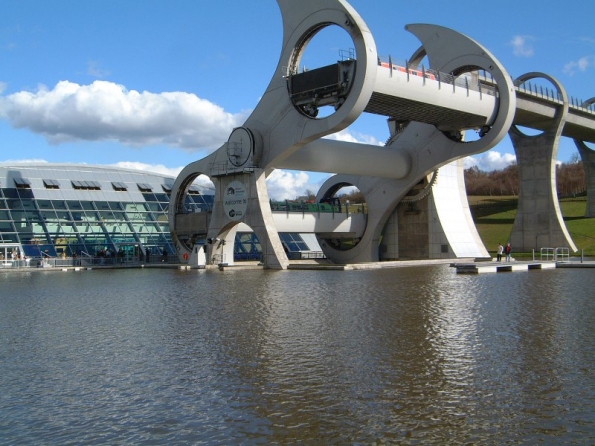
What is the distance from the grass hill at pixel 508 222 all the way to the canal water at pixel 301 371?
3507 centimetres

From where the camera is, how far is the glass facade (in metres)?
47.5

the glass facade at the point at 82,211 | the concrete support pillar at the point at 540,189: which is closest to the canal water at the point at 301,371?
the glass facade at the point at 82,211

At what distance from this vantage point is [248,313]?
1822 centimetres

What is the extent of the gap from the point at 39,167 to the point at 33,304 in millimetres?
35201

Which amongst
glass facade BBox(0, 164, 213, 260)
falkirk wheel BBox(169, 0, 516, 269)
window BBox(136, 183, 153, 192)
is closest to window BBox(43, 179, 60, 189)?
glass facade BBox(0, 164, 213, 260)

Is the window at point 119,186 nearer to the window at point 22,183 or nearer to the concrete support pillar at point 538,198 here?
the window at point 22,183

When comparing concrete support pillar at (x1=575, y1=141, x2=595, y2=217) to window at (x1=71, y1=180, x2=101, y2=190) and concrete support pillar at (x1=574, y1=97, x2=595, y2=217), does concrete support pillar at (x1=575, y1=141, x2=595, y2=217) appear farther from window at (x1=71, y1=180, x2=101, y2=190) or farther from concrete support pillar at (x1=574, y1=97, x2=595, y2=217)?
window at (x1=71, y1=180, x2=101, y2=190)

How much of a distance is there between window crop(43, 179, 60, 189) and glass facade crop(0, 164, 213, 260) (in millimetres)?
74

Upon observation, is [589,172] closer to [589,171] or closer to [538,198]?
[589,171]

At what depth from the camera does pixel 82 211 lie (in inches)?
2018

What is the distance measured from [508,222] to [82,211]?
40101 millimetres

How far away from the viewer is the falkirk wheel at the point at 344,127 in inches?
1428

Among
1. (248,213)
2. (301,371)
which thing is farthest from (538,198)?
(301,371)

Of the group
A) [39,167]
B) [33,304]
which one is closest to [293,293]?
[33,304]
